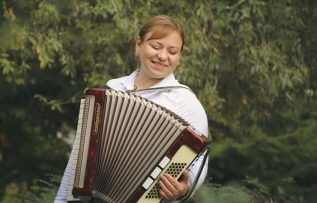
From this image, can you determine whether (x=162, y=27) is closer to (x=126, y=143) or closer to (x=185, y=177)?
(x=126, y=143)

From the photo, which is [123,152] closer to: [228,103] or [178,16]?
[178,16]

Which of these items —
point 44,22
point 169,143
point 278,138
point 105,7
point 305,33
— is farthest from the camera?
point 278,138

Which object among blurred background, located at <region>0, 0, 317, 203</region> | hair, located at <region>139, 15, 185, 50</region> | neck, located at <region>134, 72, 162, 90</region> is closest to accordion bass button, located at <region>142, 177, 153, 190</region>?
neck, located at <region>134, 72, 162, 90</region>

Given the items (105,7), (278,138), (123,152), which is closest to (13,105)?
(278,138)

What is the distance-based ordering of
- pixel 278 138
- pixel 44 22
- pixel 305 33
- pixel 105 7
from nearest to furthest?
1. pixel 105 7
2. pixel 44 22
3. pixel 305 33
4. pixel 278 138

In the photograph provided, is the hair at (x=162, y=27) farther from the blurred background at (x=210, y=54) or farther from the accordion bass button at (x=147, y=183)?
the blurred background at (x=210, y=54)

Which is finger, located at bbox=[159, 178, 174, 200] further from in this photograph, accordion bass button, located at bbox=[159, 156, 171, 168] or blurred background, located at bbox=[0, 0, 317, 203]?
blurred background, located at bbox=[0, 0, 317, 203]

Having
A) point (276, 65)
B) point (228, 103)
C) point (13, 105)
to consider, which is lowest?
point (13, 105)

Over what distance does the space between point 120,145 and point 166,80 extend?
293mm

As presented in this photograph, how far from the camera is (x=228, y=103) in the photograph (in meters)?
8.73

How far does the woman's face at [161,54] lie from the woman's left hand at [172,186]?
15.1 inches

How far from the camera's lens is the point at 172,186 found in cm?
338

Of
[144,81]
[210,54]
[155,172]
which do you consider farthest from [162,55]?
[210,54]

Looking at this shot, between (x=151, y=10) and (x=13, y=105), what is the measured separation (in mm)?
3526
